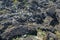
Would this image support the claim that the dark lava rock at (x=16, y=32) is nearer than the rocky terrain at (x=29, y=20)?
Yes

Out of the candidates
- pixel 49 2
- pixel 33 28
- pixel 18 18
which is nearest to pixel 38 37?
pixel 33 28

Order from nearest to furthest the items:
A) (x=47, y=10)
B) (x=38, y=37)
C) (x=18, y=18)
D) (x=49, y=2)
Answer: (x=38, y=37) < (x=18, y=18) < (x=47, y=10) < (x=49, y=2)

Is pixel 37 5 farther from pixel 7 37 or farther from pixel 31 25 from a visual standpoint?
pixel 7 37

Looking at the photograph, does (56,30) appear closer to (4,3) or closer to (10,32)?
(10,32)

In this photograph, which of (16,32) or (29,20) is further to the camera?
(29,20)

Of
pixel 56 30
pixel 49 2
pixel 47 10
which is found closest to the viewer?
pixel 56 30

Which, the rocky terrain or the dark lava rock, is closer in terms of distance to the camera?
the dark lava rock

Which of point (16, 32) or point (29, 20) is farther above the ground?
point (29, 20)

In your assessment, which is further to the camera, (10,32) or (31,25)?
(31,25)
